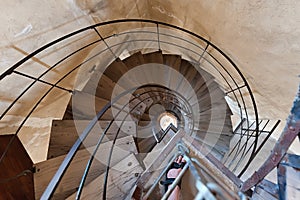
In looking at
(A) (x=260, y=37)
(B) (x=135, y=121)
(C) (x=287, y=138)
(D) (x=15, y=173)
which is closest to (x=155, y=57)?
(B) (x=135, y=121)

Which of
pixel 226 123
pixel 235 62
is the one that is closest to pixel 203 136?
pixel 226 123

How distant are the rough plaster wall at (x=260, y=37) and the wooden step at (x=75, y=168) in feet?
5.07

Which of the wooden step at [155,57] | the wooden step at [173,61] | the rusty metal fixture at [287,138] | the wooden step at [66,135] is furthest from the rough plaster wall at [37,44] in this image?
the rusty metal fixture at [287,138]

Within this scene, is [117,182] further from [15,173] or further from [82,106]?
[82,106]

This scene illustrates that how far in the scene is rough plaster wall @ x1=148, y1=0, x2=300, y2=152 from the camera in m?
1.30

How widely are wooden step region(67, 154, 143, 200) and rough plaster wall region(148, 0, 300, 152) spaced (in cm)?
156

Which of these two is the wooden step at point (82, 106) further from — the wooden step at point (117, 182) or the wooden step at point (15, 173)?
the wooden step at point (117, 182)

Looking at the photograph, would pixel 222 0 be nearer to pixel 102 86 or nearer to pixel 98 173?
pixel 102 86

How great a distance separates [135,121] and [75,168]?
1.36 m

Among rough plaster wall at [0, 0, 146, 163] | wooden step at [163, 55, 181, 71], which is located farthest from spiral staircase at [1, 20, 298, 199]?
rough plaster wall at [0, 0, 146, 163]

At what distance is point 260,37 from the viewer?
1533mm

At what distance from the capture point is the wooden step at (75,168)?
61.1 inches

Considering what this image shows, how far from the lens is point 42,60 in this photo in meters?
1.66

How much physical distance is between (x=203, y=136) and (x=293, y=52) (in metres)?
2.55
